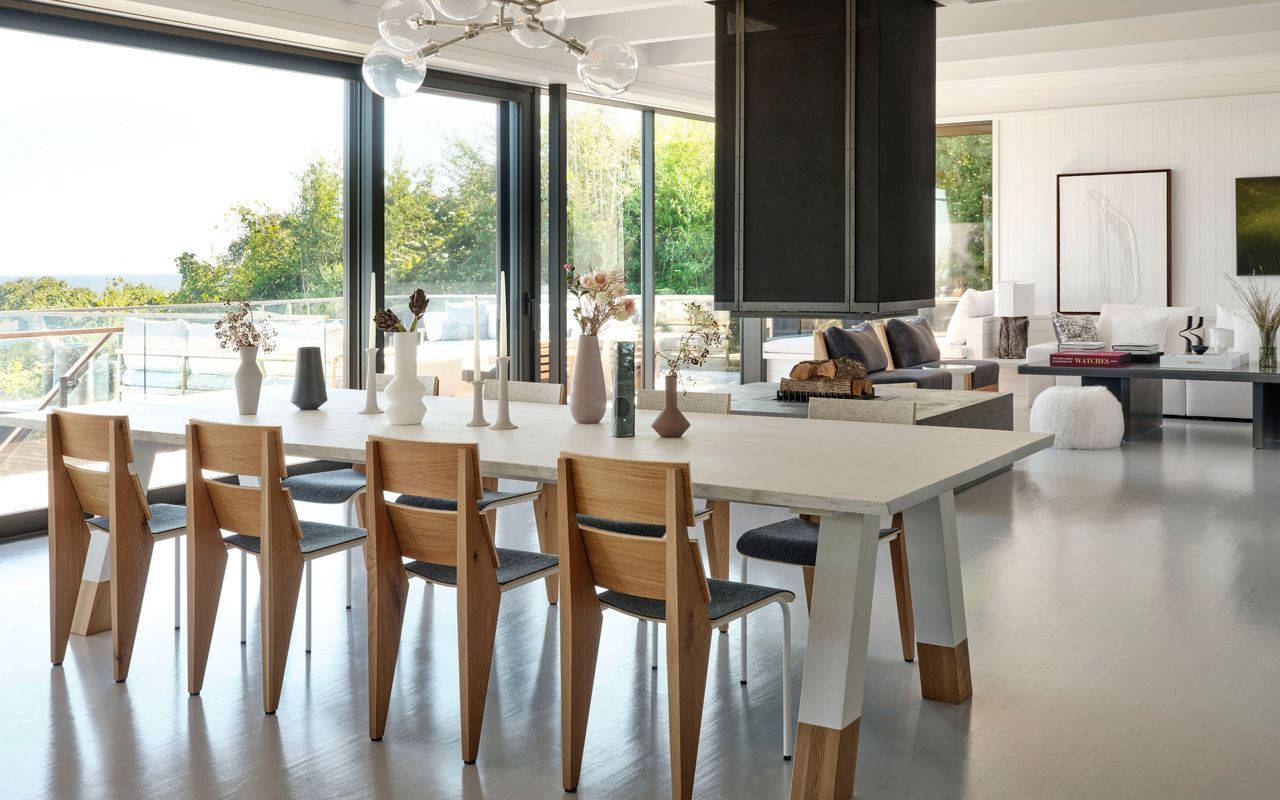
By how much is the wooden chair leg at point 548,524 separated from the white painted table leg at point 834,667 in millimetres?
1923

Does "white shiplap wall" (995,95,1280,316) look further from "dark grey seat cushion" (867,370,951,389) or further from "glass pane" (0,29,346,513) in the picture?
"glass pane" (0,29,346,513)

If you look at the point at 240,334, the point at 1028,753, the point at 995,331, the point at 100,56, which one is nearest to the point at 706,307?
the point at 995,331

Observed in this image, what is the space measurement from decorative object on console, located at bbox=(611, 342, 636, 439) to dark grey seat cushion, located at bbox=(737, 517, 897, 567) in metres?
0.52

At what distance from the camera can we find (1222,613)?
4488 millimetres

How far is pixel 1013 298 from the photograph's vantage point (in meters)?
11.7

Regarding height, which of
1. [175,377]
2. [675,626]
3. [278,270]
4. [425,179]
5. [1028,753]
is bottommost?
[1028,753]

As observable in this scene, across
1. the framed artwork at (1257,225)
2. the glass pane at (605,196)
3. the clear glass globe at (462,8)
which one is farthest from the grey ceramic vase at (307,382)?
the framed artwork at (1257,225)

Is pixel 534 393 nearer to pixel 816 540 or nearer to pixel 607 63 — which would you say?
pixel 607 63

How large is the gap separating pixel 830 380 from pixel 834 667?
4.57 metres

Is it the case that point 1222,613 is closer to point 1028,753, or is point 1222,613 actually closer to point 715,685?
point 1028,753

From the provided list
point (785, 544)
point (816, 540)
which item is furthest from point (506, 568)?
point (816, 540)

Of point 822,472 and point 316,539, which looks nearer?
point 822,472

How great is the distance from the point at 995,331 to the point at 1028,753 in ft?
30.7

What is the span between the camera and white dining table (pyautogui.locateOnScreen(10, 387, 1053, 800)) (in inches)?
114
